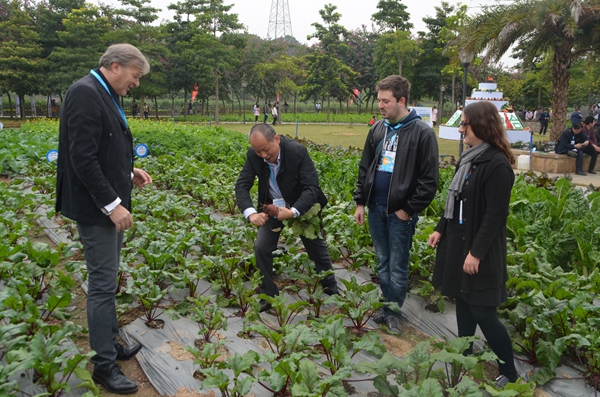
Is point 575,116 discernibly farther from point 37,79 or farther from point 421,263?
point 37,79

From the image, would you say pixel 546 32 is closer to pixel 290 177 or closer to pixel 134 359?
pixel 290 177

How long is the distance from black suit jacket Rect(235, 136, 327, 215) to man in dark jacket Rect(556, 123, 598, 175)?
35.9ft

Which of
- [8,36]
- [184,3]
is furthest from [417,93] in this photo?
[8,36]

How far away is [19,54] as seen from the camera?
1155 inches

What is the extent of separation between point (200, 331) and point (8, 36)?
111ft

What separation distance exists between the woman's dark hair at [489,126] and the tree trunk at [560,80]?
14.2 meters

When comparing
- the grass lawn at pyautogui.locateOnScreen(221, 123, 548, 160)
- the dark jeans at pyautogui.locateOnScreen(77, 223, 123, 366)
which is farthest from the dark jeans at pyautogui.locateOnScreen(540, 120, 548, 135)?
the dark jeans at pyautogui.locateOnScreen(77, 223, 123, 366)

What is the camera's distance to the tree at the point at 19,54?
93.8ft

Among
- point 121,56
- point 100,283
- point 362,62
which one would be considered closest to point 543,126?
point 362,62

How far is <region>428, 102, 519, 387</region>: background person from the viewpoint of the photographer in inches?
102

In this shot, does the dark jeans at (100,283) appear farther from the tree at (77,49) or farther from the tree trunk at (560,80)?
the tree at (77,49)

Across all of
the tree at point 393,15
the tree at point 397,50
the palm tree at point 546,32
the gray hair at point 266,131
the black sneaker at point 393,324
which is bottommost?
the black sneaker at point 393,324

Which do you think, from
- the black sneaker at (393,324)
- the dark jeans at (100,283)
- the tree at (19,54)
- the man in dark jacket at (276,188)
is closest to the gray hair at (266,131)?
the man in dark jacket at (276,188)

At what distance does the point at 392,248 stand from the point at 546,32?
45.9 ft
